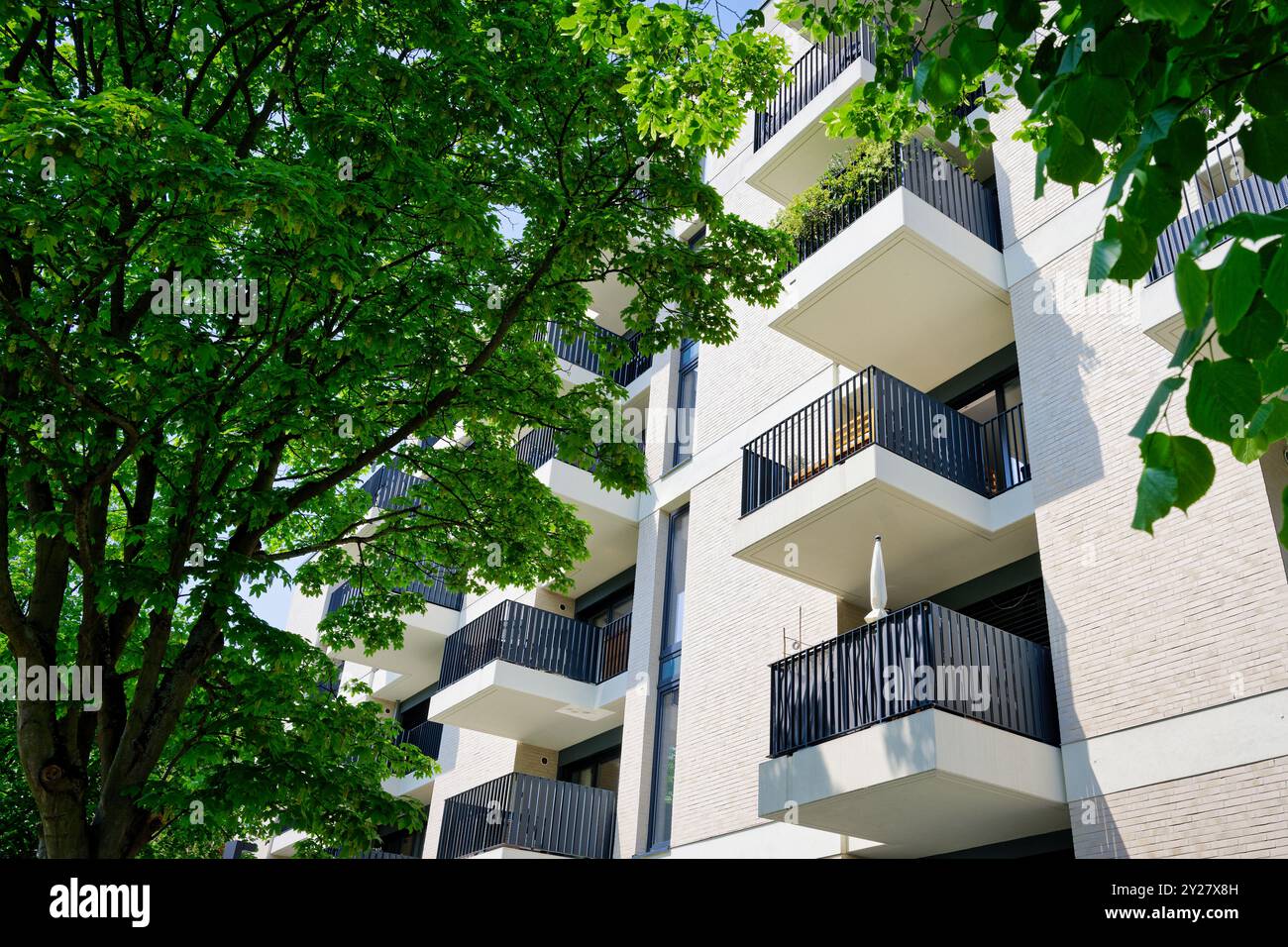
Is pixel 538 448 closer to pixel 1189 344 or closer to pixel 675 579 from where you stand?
pixel 675 579

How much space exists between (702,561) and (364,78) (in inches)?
382

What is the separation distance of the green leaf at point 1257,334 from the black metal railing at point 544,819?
15.0 metres

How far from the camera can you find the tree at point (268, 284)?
7.61m

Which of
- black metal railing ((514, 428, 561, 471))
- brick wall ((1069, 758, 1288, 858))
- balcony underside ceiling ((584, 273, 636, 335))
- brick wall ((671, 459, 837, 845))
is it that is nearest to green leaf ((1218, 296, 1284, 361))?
brick wall ((1069, 758, 1288, 858))

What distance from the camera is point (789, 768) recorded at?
11.0m

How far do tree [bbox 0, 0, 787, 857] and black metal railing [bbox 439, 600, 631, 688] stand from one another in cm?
720

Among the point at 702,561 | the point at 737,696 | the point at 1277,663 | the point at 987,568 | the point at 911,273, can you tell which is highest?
the point at 911,273

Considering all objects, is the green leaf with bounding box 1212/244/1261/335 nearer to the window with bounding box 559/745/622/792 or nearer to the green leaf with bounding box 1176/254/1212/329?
the green leaf with bounding box 1176/254/1212/329

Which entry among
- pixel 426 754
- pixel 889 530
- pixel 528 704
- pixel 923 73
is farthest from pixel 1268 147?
pixel 426 754

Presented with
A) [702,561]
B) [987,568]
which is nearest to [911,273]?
[987,568]

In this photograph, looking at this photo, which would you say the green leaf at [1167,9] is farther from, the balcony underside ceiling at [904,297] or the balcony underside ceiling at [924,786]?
the balcony underside ceiling at [904,297]

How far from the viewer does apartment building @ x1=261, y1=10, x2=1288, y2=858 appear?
9.38 meters

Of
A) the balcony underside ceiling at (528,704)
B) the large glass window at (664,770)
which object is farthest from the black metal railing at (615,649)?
the large glass window at (664,770)
